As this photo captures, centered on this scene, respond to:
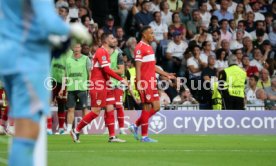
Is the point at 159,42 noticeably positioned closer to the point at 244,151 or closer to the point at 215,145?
the point at 215,145

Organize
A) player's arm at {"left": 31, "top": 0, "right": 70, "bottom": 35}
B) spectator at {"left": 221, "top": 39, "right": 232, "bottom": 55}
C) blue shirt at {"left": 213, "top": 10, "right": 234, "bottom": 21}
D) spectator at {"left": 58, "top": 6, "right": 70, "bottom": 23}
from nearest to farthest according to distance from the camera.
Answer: player's arm at {"left": 31, "top": 0, "right": 70, "bottom": 35}
spectator at {"left": 58, "top": 6, "right": 70, "bottom": 23}
spectator at {"left": 221, "top": 39, "right": 232, "bottom": 55}
blue shirt at {"left": 213, "top": 10, "right": 234, "bottom": 21}

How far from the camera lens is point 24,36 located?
6.44 m

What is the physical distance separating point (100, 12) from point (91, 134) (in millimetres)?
5932

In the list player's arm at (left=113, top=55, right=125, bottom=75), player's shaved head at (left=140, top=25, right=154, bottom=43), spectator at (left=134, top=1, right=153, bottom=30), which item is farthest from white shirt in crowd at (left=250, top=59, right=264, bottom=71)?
player's shaved head at (left=140, top=25, right=154, bottom=43)

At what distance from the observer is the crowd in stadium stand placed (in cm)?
2355

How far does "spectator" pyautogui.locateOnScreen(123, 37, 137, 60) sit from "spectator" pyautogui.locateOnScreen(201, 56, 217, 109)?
2.16 metres

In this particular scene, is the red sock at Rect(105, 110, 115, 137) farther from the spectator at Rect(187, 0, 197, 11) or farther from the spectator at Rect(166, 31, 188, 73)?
the spectator at Rect(187, 0, 197, 11)

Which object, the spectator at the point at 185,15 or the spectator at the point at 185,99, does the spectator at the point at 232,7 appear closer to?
the spectator at the point at 185,15

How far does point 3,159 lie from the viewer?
12.5 metres

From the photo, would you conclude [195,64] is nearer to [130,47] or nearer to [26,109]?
[130,47]

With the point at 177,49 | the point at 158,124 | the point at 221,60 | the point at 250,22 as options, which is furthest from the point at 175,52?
the point at 250,22

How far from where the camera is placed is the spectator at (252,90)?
23766 mm

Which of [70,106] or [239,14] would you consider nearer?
[70,106]

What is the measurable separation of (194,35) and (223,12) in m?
1.65
